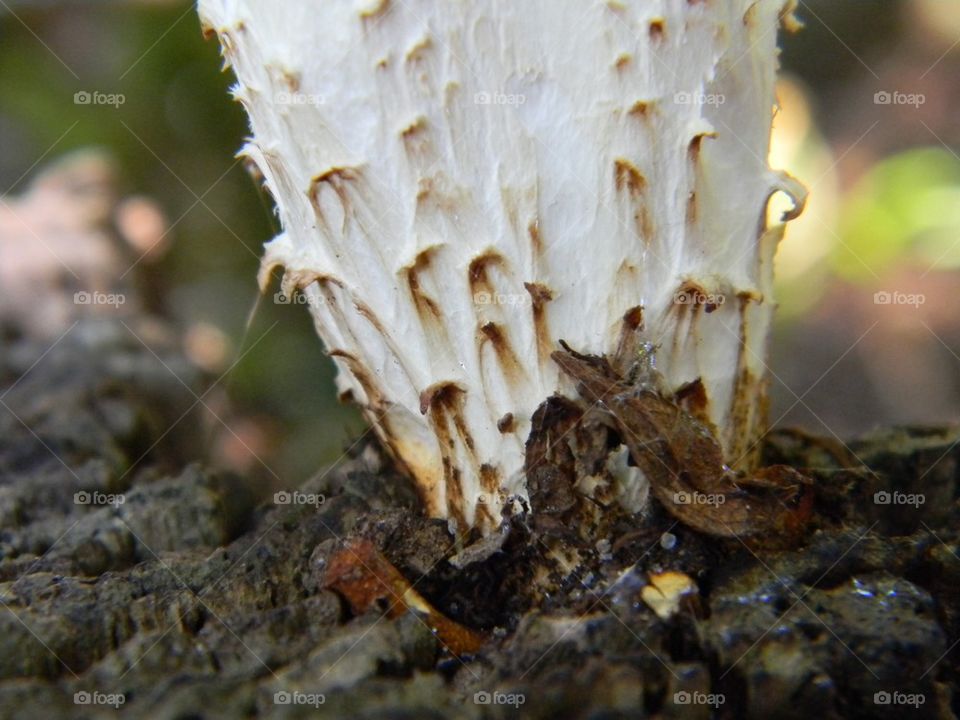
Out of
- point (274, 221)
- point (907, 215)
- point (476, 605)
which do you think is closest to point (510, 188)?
point (476, 605)

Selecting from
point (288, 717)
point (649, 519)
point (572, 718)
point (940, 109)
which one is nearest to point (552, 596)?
point (649, 519)

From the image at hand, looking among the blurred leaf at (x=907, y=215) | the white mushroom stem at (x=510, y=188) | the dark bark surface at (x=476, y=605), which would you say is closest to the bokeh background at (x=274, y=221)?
the blurred leaf at (x=907, y=215)

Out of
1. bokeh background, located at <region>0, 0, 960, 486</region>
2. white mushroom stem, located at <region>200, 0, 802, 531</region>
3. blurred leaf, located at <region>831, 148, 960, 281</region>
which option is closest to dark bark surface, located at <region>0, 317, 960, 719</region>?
white mushroom stem, located at <region>200, 0, 802, 531</region>

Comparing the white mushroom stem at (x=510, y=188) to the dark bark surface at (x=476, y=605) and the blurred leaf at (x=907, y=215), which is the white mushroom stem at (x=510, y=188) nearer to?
the dark bark surface at (x=476, y=605)

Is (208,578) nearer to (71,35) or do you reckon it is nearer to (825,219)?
(71,35)

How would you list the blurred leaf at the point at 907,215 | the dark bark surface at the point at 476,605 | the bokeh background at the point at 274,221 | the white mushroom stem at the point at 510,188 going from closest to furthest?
1. the dark bark surface at the point at 476,605
2. the white mushroom stem at the point at 510,188
3. the bokeh background at the point at 274,221
4. the blurred leaf at the point at 907,215

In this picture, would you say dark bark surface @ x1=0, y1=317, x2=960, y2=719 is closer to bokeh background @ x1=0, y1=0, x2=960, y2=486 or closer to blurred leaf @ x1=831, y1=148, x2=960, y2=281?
bokeh background @ x1=0, y1=0, x2=960, y2=486
